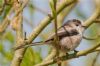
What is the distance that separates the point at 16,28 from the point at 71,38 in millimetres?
789

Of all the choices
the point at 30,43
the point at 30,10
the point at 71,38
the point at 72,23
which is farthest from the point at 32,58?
the point at 72,23

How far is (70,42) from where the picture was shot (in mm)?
2836

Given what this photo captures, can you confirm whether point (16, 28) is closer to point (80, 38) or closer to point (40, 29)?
point (40, 29)

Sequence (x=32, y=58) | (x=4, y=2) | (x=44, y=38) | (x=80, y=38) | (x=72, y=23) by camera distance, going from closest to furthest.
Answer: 1. (x=4, y=2)
2. (x=32, y=58)
3. (x=44, y=38)
4. (x=80, y=38)
5. (x=72, y=23)

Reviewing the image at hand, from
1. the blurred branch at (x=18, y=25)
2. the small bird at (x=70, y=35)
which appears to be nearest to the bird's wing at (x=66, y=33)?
the small bird at (x=70, y=35)

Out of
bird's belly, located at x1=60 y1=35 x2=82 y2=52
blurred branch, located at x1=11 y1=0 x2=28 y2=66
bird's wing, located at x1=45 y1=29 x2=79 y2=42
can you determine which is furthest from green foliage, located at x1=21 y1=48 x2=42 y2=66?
bird's belly, located at x1=60 y1=35 x2=82 y2=52

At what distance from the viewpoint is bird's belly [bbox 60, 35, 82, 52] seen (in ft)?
9.01

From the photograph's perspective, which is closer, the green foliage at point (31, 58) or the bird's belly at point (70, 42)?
the green foliage at point (31, 58)

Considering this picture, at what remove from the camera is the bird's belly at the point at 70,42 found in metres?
2.75

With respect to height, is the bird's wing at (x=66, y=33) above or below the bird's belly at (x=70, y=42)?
above

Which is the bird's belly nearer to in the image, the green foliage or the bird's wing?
the bird's wing

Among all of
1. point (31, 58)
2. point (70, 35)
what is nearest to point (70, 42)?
point (70, 35)

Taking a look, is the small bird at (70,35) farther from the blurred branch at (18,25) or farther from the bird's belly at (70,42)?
the blurred branch at (18,25)

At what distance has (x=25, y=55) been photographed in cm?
235
